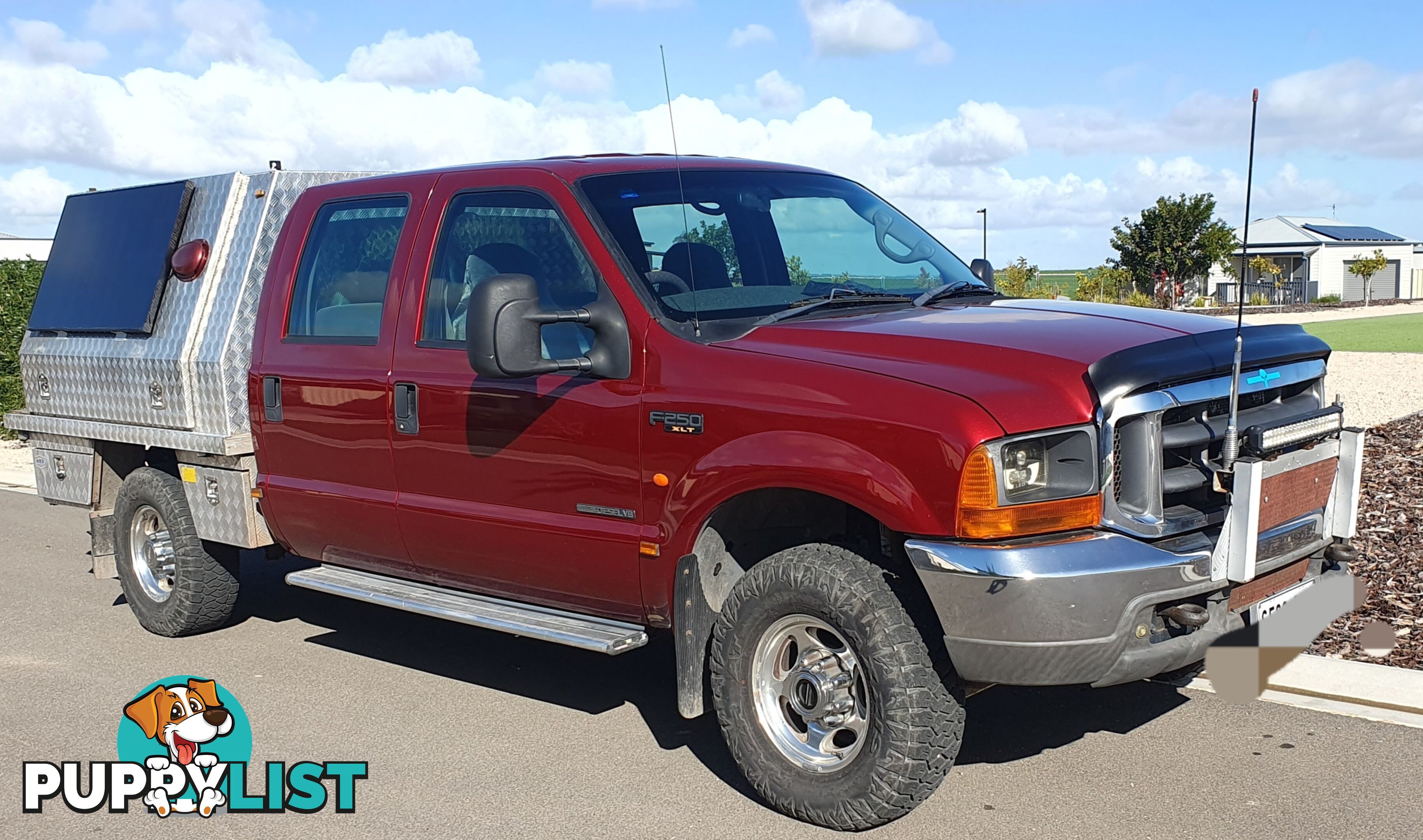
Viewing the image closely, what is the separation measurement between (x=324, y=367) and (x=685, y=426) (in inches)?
79.3

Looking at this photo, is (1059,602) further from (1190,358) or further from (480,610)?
(480,610)

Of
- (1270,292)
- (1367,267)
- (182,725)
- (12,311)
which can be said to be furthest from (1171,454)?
(1270,292)

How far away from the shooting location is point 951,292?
5305 millimetres

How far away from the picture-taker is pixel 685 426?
14.9ft

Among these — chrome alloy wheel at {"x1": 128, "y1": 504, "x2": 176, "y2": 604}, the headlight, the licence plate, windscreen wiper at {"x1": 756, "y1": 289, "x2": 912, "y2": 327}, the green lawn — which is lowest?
the green lawn

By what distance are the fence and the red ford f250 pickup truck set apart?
53819mm

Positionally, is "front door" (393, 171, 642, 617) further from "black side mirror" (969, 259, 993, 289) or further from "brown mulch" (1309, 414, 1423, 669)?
"brown mulch" (1309, 414, 1423, 669)

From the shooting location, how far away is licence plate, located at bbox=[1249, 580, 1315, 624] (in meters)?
4.19

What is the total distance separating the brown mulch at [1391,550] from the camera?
5898mm

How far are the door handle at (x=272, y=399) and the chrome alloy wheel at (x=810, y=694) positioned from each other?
109 inches

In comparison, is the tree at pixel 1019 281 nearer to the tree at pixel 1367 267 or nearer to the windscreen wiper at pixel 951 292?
the windscreen wiper at pixel 951 292

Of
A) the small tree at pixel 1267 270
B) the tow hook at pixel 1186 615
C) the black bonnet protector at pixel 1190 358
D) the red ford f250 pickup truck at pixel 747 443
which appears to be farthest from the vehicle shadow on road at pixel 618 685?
the small tree at pixel 1267 270

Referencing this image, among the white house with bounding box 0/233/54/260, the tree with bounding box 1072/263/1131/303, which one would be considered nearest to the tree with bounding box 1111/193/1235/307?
the tree with bounding box 1072/263/1131/303

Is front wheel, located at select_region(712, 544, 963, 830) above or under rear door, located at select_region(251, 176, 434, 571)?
under
